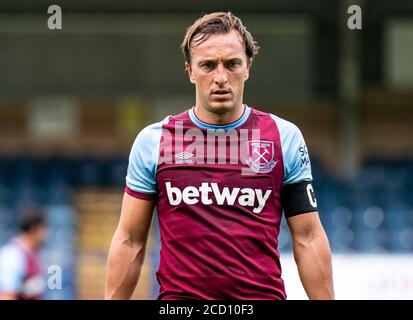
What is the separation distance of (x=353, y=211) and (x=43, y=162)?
413 cm

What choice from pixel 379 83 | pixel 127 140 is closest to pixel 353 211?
pixel 379 83

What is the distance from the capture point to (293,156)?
3453mm

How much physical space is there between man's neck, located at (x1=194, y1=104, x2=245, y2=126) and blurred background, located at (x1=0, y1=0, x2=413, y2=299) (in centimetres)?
833

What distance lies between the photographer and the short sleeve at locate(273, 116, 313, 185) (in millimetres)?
3451

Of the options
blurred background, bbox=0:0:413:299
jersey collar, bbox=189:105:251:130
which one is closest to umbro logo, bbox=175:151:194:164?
jersey collar, bbox=189:105:251:130

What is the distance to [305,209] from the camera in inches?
136

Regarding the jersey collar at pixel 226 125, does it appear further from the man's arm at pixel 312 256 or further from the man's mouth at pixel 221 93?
the man's arm at pixel 312 256

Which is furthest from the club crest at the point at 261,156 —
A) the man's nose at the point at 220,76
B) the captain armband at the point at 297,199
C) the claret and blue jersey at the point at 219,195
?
the man's nose at the point at 220,76

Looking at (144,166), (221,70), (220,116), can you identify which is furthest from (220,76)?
(144,166)

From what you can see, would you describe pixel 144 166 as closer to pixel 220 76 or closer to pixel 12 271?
pixel 220 76

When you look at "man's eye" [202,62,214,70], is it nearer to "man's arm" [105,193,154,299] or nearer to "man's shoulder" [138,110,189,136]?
"man's shoulder" [138,110,189,136]

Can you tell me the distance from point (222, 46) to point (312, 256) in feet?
2.46

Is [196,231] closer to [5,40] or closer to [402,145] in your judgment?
[5,40]

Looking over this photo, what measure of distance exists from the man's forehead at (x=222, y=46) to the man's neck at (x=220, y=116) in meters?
0.18
